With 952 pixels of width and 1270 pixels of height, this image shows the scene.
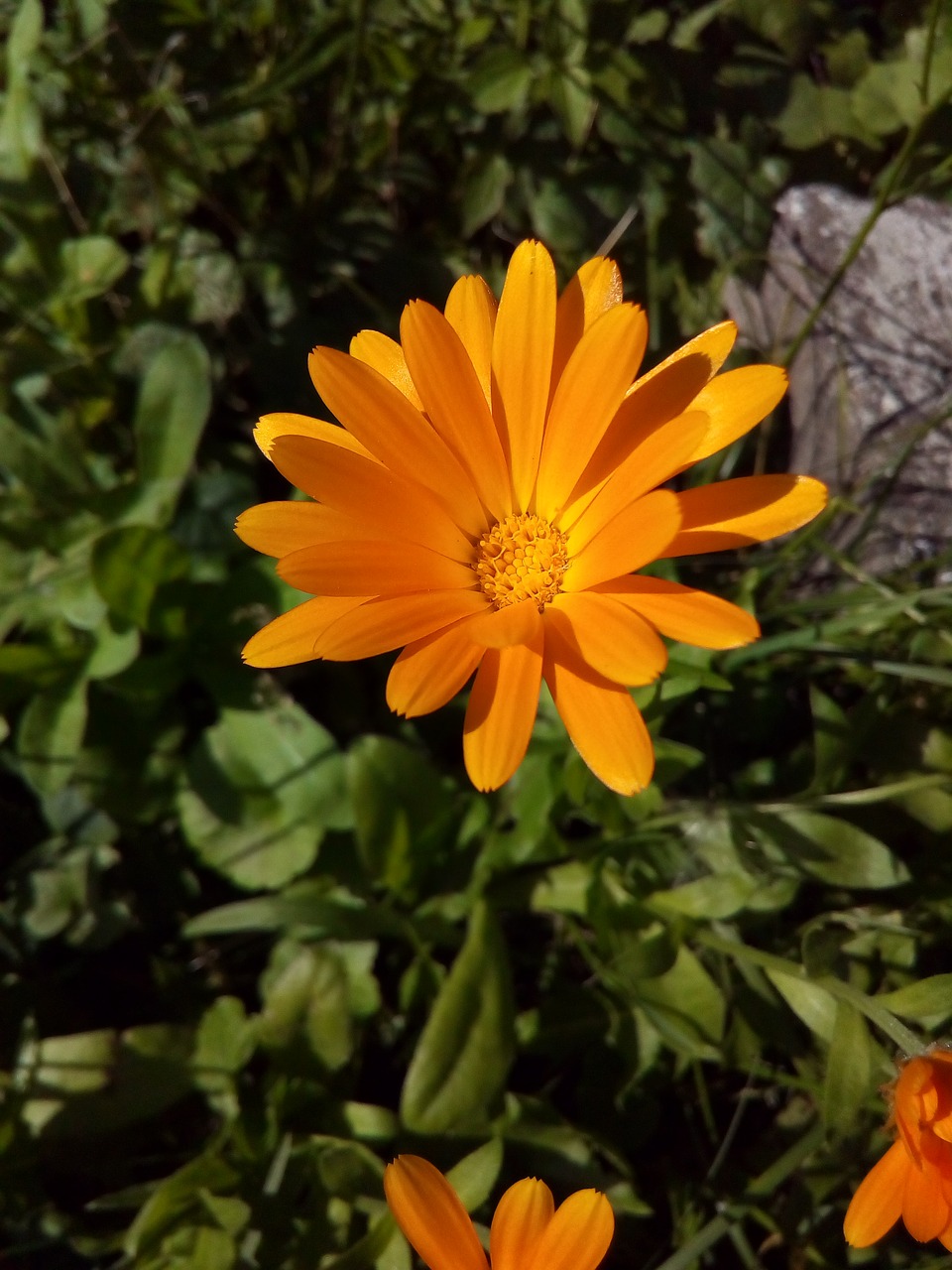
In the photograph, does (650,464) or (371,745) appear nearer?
(650,464)

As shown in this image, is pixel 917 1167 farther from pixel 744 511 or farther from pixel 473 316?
pixel 473 316

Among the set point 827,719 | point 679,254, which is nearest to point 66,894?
point 827,719

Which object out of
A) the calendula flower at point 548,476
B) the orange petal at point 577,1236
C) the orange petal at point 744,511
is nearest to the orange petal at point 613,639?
the calendula flower at point 548,476

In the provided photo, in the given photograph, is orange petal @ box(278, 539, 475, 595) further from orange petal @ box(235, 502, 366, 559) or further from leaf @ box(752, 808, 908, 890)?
leaf @ box(752, 808, 908, 890)

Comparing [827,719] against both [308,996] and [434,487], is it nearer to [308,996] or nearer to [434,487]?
[434,487]

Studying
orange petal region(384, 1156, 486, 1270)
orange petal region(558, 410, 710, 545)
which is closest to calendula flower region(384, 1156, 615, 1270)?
orange petal region(384, 1156, 486, 1270)

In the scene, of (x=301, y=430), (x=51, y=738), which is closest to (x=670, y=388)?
(x=301, y=430)
